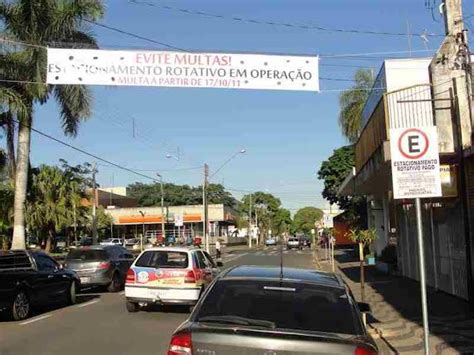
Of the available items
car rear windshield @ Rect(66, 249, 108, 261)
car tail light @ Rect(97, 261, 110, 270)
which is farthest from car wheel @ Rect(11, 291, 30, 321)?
car rear windshield @ Rect(66, 249, 108, 261)

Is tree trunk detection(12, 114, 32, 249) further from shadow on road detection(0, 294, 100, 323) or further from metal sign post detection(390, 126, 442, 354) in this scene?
metal sign post detection(390, 126, 442, 354)

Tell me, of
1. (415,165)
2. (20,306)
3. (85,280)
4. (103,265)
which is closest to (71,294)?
(20,306)

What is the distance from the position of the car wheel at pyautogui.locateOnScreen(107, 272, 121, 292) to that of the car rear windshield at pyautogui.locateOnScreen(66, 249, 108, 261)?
771 mm

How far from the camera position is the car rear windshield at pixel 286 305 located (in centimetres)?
517

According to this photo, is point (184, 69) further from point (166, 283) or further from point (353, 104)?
point (353, 104)

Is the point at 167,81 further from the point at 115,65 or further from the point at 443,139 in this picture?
the point at 443,139

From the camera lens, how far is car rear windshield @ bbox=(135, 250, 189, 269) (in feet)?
51.1

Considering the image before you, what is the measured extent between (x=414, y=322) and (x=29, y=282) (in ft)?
27.9

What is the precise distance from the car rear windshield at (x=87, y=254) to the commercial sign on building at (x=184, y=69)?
27.1ft

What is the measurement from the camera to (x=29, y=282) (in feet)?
48.8

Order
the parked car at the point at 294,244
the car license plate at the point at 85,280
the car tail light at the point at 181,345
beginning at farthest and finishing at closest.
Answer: the parked car at the point at 294,244 < the car license plate at the point at 85,280 < the car tail light at the point at 181,345

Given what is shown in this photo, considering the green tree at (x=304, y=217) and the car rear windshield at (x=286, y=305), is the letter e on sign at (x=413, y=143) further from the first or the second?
the green tree at (x=304, y=217)

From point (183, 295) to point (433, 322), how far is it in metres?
5.59

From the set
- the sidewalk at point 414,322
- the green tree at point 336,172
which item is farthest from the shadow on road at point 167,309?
the green tree at point 336,172
